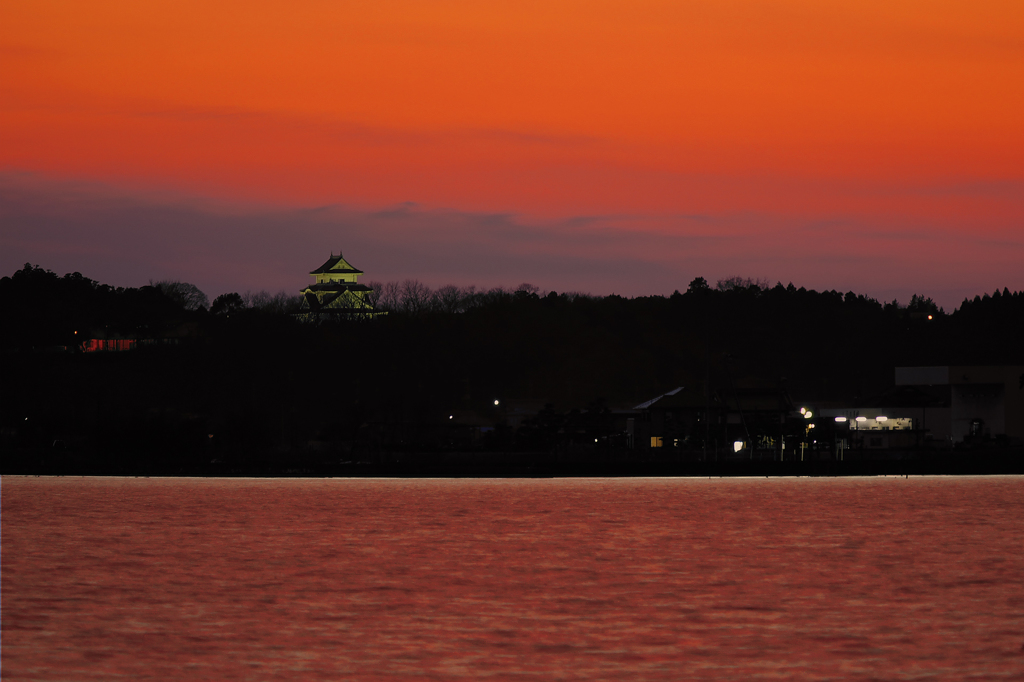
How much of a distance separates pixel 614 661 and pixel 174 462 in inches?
4606

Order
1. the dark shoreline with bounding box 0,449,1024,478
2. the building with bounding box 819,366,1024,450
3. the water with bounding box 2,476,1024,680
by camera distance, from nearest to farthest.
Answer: the water with bounding box 2,476,1024,680 → the dark shoreline with bounding box 0,449,1024,478 → the building with bounding box 819,366,1024,450

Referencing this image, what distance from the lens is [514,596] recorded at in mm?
27297

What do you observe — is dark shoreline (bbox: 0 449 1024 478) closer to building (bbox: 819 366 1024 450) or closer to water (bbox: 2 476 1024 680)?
building (bbox: 819 366 1024 450)

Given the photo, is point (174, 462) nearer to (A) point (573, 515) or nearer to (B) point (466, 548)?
(A) point (573, 515)

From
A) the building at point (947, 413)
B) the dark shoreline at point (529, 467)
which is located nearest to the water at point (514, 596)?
the dark shoreline at point (529, 467)

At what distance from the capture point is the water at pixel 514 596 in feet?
63.7

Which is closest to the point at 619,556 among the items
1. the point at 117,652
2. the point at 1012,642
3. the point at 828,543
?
the point at 828,543

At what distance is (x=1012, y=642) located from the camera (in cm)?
2117

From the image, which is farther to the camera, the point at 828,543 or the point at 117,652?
the point at 828,543

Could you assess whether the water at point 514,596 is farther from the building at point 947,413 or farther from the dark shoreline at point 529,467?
the building at point 947,413

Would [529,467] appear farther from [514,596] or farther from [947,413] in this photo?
[514,596]

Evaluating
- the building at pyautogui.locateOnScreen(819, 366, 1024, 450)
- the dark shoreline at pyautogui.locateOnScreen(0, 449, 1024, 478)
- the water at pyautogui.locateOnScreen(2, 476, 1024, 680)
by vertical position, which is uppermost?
the building at pyautogui.locateOnScreen(819, 366, 1024, 450)

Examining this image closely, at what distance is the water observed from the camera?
19.4m

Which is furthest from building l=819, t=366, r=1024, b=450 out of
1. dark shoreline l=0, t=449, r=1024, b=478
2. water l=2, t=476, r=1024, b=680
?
water l=2, t=476, r=1024, b=680
